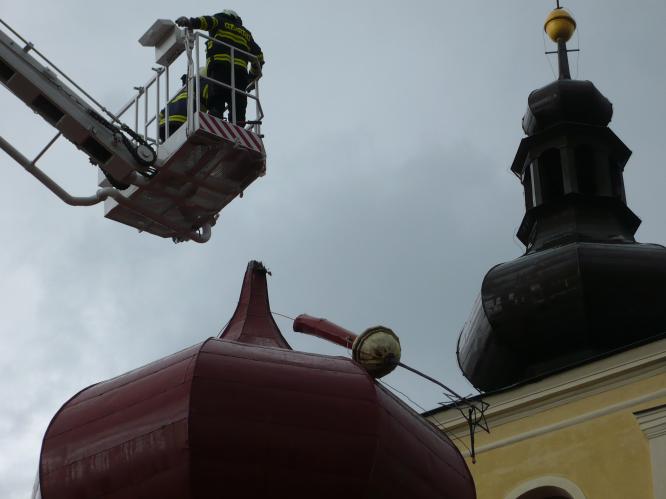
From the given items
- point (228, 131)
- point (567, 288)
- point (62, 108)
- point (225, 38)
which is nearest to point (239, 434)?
point (228, 131)

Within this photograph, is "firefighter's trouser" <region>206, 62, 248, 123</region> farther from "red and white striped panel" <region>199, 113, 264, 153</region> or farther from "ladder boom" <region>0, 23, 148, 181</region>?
"ladder boom" <region>0, 23, 148, 181</region>

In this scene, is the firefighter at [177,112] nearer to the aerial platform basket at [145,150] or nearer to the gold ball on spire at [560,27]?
the aerial platform basket at [145,150]

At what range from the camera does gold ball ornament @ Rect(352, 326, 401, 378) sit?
1079cm

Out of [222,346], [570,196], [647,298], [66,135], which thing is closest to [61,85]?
[66,135]

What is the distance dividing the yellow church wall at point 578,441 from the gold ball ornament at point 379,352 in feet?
24.1

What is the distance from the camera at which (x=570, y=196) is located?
22328mm

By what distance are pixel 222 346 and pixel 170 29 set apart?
177 inches

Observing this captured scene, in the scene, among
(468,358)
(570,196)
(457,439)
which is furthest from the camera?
(570,196)

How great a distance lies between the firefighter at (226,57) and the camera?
46.7ft

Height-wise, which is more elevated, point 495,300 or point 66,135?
point 495,300

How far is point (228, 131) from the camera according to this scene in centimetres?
1351

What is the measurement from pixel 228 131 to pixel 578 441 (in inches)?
257

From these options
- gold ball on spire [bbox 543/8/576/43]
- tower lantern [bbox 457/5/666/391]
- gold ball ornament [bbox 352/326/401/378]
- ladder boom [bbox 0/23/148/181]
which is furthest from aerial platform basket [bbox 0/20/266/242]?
gold ball on spire [bbox 543/8/576/43]

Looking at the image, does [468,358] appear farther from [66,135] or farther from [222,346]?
[222,346]
